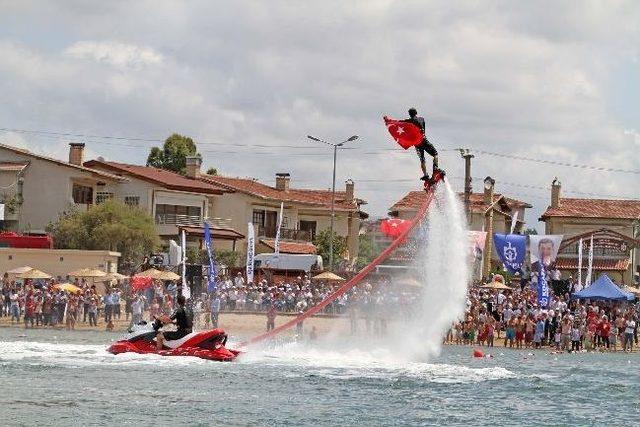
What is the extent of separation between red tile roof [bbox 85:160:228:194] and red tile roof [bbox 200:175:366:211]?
341 centimetres

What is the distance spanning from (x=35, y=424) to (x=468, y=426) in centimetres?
927

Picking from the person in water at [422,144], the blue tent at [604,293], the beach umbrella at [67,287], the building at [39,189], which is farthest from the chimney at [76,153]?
the person in water at [422,144]

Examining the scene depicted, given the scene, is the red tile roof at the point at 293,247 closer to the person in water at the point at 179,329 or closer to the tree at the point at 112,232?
the tree at the point at 112,232

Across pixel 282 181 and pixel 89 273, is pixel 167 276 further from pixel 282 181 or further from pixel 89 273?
pixel 282 181

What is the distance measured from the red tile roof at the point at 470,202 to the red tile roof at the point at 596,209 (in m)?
5.20

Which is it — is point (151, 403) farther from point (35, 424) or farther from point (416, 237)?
point (416, 237)

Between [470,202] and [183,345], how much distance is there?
45834mm

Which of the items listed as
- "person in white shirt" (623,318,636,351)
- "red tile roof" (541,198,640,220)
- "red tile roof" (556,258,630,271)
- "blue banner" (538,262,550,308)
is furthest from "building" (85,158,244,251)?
"person in white shirt" (623,318,636,351)

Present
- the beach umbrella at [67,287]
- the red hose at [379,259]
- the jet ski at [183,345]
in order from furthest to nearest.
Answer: the beach umbrella at [67,287] < the jet ski at [183,345] < the red hose at [379,259]

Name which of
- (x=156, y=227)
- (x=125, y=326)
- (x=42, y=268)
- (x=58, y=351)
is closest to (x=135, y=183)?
(x=156, y=227)

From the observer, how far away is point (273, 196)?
326 ft

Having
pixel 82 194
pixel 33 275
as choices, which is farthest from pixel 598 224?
pixel 33 275

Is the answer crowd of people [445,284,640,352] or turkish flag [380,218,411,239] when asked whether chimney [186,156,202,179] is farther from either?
turkish flag [380,218,411,239]

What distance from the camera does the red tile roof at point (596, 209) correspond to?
108 m
